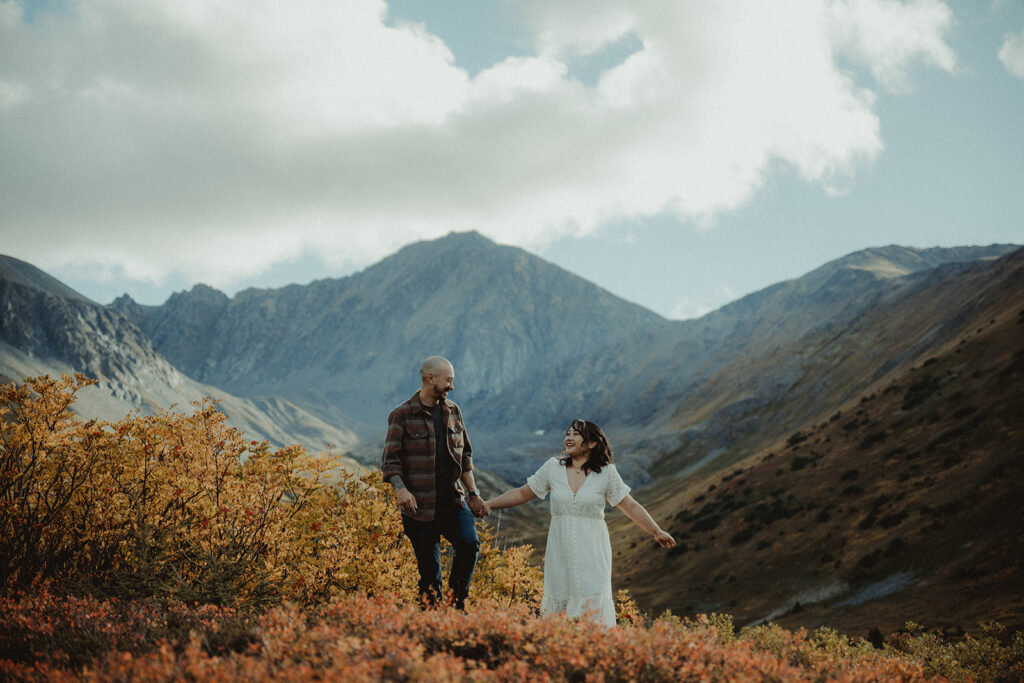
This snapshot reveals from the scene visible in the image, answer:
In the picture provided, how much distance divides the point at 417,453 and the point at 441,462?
1.12ft

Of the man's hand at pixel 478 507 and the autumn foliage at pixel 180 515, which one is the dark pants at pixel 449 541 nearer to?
the man's hand at pixel 478 507

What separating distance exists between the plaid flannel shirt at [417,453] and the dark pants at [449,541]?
17 centimetres

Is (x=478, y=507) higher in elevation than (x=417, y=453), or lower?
lower

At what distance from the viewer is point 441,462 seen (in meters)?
7.48

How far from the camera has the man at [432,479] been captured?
284 inches

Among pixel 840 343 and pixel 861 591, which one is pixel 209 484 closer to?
pixel 861 591

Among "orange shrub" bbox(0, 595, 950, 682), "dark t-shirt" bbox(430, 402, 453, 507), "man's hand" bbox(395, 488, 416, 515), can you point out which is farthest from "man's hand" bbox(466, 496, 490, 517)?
"orange shrub" bbox(0, 595, 950, 682)

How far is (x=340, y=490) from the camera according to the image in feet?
39.8

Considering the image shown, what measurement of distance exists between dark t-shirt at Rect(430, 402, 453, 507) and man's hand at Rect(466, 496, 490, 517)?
0.32 m

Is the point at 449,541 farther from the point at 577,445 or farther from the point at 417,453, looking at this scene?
the point at 577,445

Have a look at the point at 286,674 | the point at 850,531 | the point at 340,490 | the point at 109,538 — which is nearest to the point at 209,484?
the point at 109,538

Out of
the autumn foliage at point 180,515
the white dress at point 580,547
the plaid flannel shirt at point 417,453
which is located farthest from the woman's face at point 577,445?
the autumn foliage at point 180,515

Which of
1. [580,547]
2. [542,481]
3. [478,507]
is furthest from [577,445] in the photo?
[478,507]

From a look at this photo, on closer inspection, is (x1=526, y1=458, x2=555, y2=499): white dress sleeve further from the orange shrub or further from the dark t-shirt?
the orange shrub
